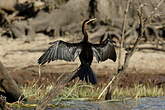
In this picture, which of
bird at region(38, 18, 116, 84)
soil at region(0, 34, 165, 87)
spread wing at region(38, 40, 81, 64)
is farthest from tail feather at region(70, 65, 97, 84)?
soil at region(0, 34, 165, 87)

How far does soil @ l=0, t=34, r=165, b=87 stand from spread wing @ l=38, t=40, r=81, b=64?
4.92 metres

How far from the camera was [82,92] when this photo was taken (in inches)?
406

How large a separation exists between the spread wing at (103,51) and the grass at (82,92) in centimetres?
192

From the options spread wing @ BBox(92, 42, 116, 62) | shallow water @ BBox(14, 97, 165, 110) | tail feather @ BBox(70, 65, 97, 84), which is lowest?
shallow water @ BBox(14, 97, 165, 110)

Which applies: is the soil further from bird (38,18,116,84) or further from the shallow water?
bird (38,18,116,84)

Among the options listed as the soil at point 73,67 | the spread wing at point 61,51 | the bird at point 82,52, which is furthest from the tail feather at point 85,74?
the soil at point 73,67

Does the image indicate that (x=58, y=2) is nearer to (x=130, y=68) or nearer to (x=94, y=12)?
(x=94, y=12)

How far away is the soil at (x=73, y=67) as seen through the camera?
12727mm

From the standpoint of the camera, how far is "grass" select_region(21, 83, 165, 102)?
31.7 feet

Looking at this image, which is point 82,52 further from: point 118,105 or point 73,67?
point 73,67

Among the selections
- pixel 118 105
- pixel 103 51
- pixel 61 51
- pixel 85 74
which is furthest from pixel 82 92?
pixel 61 51

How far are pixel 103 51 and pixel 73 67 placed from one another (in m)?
5.88

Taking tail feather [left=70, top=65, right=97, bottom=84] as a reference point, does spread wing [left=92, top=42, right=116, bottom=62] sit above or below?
above

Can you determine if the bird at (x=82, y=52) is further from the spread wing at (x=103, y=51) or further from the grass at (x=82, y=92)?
the grass at (x=82, y=92)
